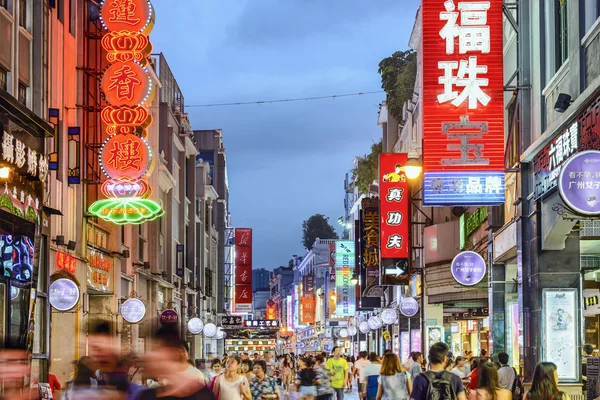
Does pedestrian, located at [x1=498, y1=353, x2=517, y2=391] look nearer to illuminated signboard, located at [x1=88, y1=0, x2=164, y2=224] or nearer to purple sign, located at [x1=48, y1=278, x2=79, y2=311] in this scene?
purple sign, located at [x1=48, y1=278, x2=79, y2=311]

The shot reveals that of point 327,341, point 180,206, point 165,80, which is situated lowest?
point 327,341

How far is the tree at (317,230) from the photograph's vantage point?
157 metres

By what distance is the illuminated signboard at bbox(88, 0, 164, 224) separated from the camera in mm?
30172

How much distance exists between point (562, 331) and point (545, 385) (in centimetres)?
1080

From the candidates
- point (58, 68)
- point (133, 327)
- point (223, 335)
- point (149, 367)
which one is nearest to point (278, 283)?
point (223, 335)

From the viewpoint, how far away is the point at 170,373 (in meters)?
7.73

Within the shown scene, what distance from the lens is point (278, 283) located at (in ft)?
646

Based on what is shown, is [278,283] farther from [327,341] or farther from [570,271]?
[570,271]

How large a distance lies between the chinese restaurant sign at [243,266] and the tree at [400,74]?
141 ft

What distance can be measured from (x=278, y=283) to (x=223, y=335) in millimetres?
126284

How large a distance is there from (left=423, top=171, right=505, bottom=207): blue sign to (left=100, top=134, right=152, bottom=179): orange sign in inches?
406

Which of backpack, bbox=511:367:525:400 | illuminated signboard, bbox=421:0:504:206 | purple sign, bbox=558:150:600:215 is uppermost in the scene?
illuminated signboard, bbox=421:0:504:206

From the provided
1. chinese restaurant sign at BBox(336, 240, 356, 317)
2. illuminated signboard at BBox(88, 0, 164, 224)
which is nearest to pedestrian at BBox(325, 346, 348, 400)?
illuminated signboard at BBox(88, 0, 164, 224)

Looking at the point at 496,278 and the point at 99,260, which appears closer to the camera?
the point at 496,278
